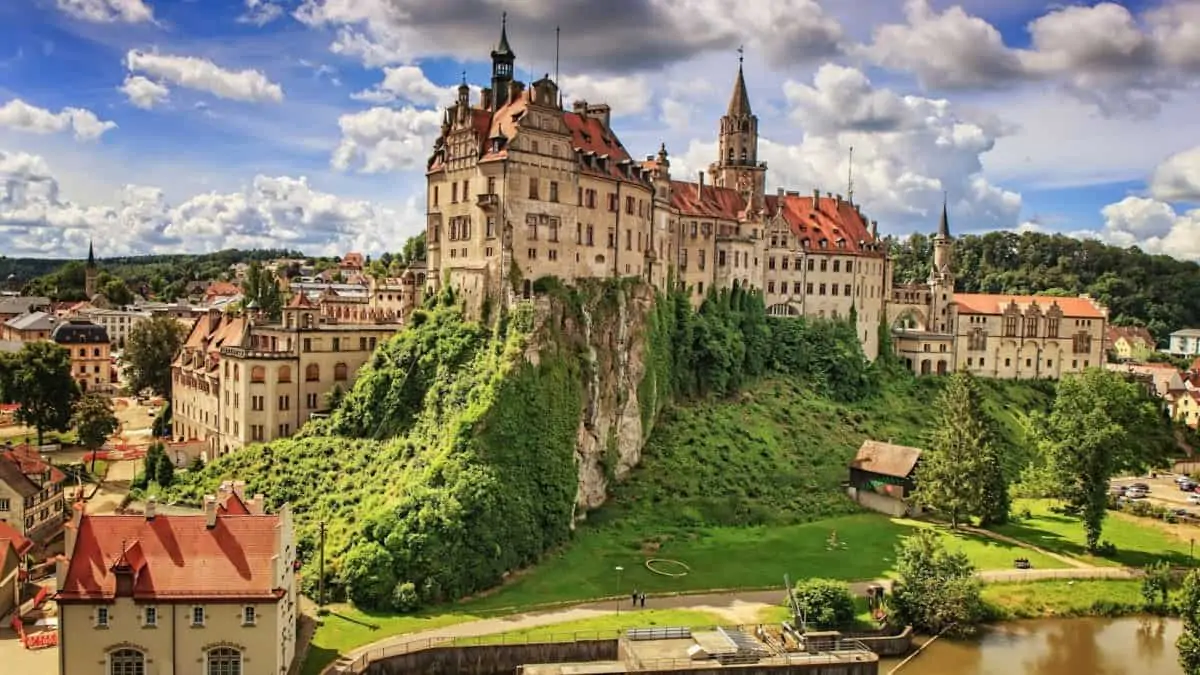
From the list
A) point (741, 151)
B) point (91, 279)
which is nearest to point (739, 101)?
point (741, 151)

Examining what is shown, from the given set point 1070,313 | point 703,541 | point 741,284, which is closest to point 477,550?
point 703,541

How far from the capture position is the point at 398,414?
194 feet

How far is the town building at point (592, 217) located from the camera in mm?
62812

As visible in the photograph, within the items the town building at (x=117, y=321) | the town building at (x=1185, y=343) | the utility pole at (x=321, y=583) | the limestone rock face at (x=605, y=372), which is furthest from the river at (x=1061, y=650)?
the town building at (x=117, y=321)

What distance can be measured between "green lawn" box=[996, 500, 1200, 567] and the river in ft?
25.0

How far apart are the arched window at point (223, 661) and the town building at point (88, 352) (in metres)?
76.5

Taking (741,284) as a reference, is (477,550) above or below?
below

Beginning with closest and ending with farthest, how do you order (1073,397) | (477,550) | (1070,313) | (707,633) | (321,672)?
(321,672), (707,633), (477,550), (1073,397), (1070,313)

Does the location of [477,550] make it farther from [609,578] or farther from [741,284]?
[741,284]

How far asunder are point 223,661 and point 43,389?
Answer: 161 feet

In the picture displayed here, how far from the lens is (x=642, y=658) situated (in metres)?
41.4

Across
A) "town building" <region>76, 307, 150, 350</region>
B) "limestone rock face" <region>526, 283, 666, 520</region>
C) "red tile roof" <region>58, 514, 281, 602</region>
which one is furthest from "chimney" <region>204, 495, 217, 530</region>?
"town building" <region>76, 307, 150, 350</region>

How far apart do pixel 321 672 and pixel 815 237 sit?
215 ft

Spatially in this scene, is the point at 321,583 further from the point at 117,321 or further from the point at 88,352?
the point at 117,321
